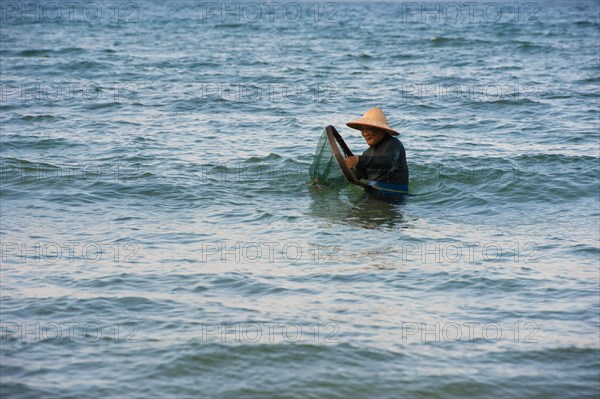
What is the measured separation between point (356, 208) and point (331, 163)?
26.6 inches

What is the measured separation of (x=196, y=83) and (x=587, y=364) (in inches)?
601

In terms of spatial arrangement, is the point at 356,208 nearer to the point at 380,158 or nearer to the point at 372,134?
the point at 380,158

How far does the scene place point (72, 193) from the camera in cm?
1016

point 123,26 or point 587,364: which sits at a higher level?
point 123,26

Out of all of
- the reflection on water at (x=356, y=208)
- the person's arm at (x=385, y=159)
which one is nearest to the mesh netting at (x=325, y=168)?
the reflection on water at (x=356, y=208)

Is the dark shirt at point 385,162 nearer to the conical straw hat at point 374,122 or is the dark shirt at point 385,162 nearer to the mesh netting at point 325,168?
the conical straw hat at point 374,122

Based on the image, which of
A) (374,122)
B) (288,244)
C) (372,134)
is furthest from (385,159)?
(288,244)

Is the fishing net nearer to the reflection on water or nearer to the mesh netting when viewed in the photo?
the mesh netting

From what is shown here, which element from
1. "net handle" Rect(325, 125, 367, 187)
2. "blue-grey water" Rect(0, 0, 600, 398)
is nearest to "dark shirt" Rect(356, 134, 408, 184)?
"net handle" Rect(325, 125, 367, 187)

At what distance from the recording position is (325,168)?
391 inches

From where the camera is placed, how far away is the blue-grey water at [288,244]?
5.39 metres

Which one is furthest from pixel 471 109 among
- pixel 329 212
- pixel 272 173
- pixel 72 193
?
pixel 72 193

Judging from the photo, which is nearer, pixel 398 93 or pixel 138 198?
pixel 138 198

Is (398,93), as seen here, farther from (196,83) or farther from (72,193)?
(72,193)
